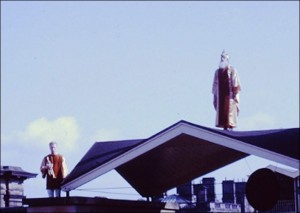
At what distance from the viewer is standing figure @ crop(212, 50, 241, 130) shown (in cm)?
1561

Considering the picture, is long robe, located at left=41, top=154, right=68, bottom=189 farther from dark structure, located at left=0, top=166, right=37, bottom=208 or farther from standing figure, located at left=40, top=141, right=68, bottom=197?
dark structure, located at left=0, top=166, right=37, bottom=208

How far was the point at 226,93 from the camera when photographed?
16.0 meters

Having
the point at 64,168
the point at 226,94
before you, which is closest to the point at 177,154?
the point at 226,94

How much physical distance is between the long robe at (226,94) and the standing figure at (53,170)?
4050 mm

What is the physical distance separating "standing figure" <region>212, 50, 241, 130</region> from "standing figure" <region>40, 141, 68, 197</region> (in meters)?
4.05

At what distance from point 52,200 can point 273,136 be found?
4.80 m

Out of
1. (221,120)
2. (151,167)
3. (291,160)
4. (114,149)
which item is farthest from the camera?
(151,167)

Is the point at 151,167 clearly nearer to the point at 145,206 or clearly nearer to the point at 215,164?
the point at 215,164

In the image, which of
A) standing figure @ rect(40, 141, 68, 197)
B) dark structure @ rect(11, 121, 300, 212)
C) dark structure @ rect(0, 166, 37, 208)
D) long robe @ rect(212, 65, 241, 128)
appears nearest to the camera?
dark structure @ rect(11, 121, 300, 212)

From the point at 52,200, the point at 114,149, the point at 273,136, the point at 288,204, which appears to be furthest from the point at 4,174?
the point at 288,204

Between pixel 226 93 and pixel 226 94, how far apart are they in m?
0.03

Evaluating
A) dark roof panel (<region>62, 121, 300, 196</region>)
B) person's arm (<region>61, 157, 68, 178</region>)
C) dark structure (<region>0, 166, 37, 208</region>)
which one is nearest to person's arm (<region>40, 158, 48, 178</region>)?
person's arm (<region>61, 157, 68, 178</region>)

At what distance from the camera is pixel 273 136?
521 inches

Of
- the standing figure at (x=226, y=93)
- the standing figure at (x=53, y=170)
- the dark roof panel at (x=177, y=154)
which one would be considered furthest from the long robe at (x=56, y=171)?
the standing figure at (x=226, y=93)
